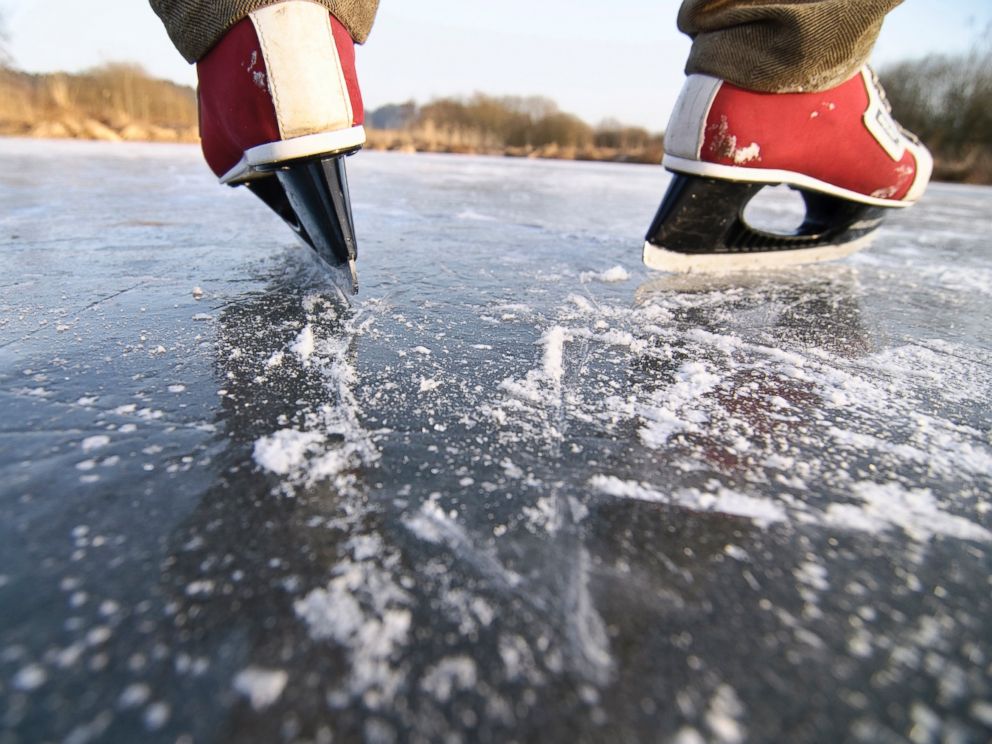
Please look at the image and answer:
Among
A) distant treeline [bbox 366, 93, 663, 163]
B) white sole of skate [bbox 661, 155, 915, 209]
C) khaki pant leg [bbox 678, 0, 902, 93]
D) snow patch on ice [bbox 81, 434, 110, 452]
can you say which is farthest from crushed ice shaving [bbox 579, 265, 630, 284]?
distant treeline [bbox 366, 93, 663, 163]

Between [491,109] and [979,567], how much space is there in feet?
76.4

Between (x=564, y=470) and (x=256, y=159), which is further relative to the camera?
(x=256, y=159)

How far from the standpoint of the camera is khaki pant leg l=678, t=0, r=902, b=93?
104 centimetres

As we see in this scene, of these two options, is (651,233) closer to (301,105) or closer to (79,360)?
(301,105)

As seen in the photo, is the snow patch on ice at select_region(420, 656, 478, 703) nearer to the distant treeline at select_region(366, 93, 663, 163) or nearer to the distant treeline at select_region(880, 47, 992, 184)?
the distant treeline at select_region(366, 93, 663, 163)

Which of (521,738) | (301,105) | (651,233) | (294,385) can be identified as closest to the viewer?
(521,738)

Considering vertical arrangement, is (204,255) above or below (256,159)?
below

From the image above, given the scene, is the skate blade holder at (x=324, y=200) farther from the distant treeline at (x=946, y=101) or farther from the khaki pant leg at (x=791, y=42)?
the distant treeline at (x=946, y=101)

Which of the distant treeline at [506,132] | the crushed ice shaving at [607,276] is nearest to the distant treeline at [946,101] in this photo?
the distant treeline at [506,132]

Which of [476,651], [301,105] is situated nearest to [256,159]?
[301,105]

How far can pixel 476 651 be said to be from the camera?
1.02ft

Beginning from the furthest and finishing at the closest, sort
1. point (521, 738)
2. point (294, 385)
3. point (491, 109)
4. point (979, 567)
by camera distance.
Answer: point (491, 109) < point (294, 385) < point (979, 567) < point (521, 738)

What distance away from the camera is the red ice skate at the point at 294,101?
0.82 m

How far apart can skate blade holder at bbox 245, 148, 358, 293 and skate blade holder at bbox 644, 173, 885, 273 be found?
72 cm
